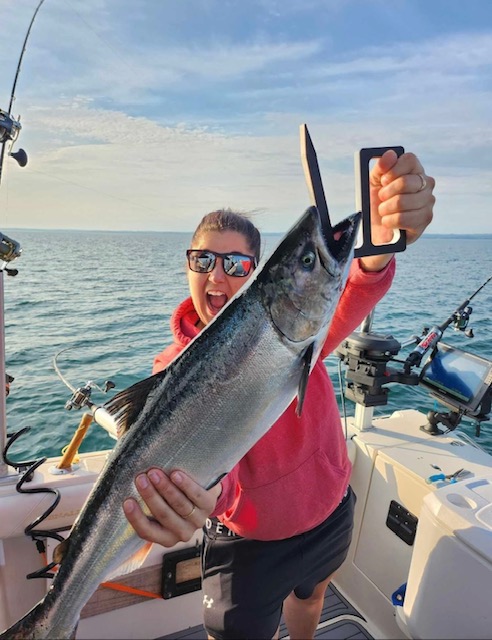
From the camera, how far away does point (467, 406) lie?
367 cm

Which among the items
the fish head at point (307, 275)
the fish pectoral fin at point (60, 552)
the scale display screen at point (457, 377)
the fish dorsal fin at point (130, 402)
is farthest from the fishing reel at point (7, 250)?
the scale display screen at point (457, 377)

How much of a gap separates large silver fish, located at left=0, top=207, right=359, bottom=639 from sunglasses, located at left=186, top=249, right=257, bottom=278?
0.70 m

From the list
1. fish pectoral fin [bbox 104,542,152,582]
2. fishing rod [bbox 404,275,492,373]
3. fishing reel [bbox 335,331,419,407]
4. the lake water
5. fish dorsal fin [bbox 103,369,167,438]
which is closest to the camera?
fish dorsal fin [bbox 103,369,167,438]

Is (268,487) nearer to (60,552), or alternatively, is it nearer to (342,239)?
(60,552)

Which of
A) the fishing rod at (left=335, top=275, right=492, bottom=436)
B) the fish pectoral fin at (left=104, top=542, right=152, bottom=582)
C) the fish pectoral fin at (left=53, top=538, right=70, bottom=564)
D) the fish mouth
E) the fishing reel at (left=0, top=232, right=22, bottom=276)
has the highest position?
the fish mouth

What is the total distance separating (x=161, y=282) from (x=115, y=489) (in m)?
23.3

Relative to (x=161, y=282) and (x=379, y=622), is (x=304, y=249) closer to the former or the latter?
(x=379, y=622)

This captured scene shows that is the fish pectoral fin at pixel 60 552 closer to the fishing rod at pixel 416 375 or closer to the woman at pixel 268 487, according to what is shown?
the woman at pixel 268 487

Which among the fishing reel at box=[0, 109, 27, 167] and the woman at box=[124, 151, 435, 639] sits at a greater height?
the fishing reel at box=[0, 109, 27, 167]

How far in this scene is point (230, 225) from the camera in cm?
243

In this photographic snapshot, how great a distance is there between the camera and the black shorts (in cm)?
236

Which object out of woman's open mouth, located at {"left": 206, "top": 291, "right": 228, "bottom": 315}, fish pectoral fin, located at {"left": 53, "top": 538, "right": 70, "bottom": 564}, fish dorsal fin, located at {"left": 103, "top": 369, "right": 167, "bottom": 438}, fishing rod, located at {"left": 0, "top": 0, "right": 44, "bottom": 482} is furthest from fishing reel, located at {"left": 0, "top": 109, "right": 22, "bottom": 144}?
fish pectoral fin, located at {"left": 53, "top": 538, "right": 70, "bottom": 564}

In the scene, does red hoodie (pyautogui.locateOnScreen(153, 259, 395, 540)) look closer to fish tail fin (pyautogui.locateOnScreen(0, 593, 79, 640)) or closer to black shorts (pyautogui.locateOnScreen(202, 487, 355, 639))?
black shorts (pyautogui.locateOnScreen(202, 487, 355, 639))

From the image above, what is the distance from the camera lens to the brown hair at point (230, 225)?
2434mm
